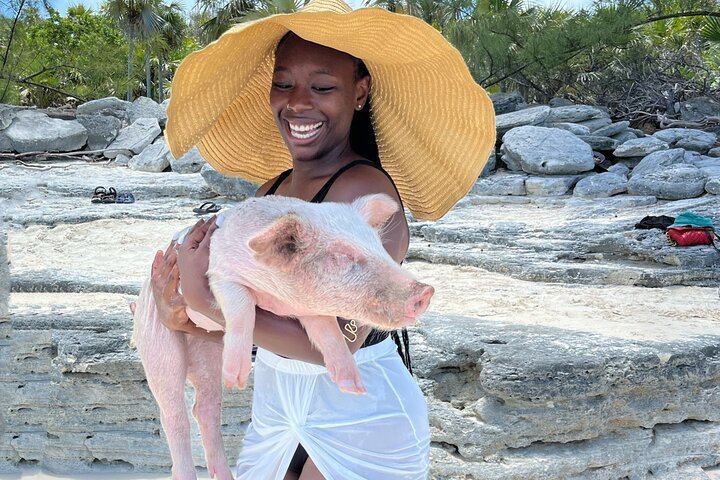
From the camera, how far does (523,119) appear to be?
43.2ft

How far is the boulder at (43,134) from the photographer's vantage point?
1546 centimetres

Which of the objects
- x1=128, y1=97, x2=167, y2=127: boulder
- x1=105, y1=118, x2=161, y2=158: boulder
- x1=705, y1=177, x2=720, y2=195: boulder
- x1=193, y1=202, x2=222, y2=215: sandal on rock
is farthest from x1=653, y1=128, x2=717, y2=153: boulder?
x1=128, y1=97, x2=167, y2=127: boulder

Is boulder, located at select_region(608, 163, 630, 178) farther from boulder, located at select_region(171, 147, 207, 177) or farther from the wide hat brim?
the wide hat brim

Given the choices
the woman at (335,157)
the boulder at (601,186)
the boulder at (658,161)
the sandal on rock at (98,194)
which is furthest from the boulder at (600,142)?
the woman at (335,157)

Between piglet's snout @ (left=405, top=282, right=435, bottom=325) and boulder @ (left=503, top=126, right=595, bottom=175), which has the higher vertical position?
piglet's snout @ (left=405, top=282, right=435, bottom=325)

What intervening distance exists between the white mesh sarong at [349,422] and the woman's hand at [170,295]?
0.82 feet

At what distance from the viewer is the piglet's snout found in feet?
4.27

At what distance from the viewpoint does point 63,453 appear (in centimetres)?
364

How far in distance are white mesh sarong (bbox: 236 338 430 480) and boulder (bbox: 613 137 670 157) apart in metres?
10.8

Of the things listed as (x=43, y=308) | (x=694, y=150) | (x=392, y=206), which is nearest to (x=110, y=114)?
(x=694, y=150)

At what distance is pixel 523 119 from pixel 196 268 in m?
12.2

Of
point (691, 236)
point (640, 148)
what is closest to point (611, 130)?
point (640, 148)

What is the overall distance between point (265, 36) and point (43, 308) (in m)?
2.94

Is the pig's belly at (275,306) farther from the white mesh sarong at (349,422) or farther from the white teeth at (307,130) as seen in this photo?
the white teeth at (307,130)
